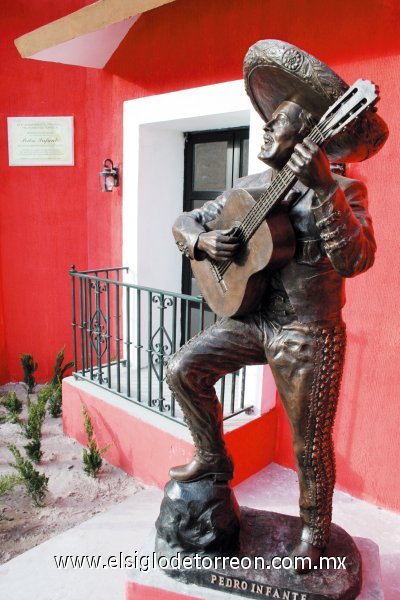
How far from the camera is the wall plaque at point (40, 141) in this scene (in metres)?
5.55

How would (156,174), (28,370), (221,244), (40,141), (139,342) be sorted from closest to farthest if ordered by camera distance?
(221,244)
(139,342)
(156,174)
(40,141)
(28,370)

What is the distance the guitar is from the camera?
1.57 metres

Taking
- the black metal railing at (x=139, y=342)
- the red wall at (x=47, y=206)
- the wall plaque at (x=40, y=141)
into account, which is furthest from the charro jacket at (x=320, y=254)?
the wall plaque at (x=40, y=141)

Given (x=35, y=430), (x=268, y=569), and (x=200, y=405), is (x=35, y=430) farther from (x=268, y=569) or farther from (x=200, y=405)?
(x=268, y=569)

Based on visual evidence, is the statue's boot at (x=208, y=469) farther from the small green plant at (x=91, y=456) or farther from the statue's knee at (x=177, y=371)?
the small green plant at (x=91, y=456)

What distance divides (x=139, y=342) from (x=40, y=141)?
9.92ft

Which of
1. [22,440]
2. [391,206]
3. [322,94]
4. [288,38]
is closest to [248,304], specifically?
[322,94]

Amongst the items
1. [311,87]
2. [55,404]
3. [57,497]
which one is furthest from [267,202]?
[55,404]

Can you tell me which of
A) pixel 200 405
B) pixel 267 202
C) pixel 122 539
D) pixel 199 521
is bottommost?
pixel 122 539

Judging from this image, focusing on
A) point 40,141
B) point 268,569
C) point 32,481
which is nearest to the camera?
point 268,569

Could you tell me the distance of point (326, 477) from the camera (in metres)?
1.95

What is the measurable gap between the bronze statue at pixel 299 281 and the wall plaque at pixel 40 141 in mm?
4049

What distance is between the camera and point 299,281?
177cm

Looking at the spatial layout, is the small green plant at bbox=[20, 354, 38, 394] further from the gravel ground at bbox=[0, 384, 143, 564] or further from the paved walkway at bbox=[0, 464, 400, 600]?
the paved walkway at bbox=[0, 464, 400, 600]
